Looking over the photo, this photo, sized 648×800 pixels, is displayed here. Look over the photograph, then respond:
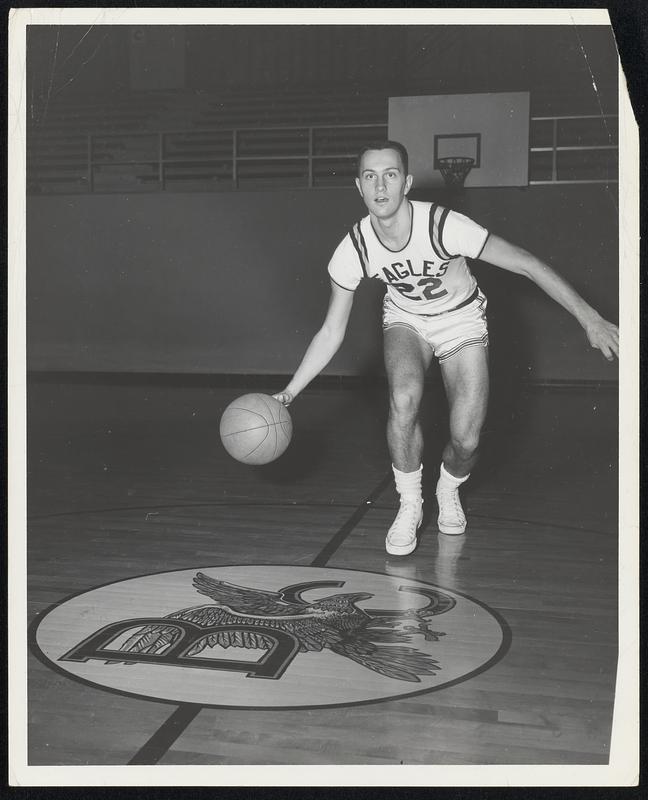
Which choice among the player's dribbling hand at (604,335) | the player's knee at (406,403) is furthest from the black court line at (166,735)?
the player's knee at (406,403)

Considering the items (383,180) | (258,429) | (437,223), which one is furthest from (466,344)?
(258,429)

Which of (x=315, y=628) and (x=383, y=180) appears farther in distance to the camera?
(x=383, y=180)

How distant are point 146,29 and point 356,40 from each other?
3.23 meters

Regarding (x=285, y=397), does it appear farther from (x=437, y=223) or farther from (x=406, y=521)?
(x=437, y=223)

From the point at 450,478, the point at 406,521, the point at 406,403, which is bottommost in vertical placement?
the point at 406,521

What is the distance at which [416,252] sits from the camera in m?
4.04

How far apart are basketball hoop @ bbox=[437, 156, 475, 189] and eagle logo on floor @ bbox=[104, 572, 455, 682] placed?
8060mm

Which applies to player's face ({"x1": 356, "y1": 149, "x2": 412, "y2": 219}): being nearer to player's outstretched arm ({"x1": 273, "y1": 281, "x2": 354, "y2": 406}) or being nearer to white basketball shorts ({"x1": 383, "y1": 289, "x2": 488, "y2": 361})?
player's outstretched arm ({"x1": 273, "y1": 281, "x2": 354, "y2": 406})

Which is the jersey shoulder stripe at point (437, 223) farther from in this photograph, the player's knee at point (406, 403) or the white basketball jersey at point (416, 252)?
the player's knee at point (406, 403)

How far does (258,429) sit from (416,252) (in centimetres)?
113

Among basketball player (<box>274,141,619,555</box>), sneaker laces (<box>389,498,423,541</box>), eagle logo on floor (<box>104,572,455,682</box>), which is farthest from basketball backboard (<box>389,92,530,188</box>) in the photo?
eagle logo on floor (<box>104,572,455,682</box>)

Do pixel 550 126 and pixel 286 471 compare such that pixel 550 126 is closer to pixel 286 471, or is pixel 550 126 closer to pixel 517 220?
pixel 517 220

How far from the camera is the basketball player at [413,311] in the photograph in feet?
12.5

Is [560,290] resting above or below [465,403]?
above
